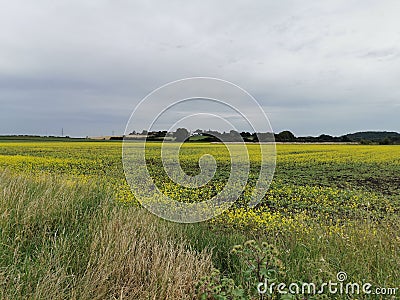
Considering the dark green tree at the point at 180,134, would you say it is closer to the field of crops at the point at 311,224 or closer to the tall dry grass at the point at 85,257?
the field of crops at the point at 311,224

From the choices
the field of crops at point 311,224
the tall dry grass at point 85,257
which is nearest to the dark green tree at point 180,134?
the field of crops at point 311,224

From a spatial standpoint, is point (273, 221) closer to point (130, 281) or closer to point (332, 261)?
point (332, 261)

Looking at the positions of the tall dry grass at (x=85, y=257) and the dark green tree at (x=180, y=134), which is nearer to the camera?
the tall dry grass at (x=85, y=257)

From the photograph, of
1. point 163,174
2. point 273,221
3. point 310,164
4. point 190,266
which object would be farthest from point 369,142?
point 190,266

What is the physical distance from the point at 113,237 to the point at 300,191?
25.7 feet

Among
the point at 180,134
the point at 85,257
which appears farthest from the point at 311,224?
the point at 85,257

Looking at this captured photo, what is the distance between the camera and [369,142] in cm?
4625

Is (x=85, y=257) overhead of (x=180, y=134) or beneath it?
beneath

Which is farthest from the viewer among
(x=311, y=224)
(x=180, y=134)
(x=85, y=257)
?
(x=180, y=134)

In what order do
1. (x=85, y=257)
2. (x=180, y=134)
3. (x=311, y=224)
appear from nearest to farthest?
(x=85, y=257) → (x=311, y=224) → (x=180, y=134)

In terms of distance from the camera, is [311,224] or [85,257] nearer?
[85,257]

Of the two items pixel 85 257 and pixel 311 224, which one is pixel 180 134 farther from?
pixel 85 257

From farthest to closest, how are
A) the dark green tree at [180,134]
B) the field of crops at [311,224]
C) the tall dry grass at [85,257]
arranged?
the dark green tree at [180,134] → the field of crops at [311,224] → the tall dry grass at [85,257]

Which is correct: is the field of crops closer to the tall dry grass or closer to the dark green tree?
the tall dry grass
